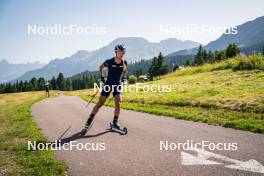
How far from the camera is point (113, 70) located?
10.2 metres

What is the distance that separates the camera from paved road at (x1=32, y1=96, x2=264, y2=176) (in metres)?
5.82

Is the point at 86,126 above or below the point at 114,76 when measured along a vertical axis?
below

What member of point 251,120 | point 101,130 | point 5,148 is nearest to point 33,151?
point 5,148

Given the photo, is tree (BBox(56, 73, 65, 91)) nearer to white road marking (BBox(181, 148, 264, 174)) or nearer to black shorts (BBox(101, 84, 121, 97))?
black shorts (BBox(101, 84, 121, 97))

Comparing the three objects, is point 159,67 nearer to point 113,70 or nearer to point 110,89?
point 113,70

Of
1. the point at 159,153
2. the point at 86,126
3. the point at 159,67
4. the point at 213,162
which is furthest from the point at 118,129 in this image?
the point at 159,67

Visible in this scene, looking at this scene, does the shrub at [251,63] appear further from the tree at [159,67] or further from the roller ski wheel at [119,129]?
the tree at [159,67]

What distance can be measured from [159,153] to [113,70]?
4241mm

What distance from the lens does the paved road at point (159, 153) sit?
5824 mm

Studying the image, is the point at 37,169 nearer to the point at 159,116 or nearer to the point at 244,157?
the point at 244,157

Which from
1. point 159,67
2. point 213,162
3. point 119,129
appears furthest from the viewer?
point 159,67

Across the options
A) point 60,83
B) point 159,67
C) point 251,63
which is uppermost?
point 159,67

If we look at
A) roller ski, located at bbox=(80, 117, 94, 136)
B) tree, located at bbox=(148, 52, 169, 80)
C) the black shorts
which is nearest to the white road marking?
the black shorts

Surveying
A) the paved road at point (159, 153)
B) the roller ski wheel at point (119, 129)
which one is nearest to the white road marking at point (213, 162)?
the paved road at point (159, 153)
